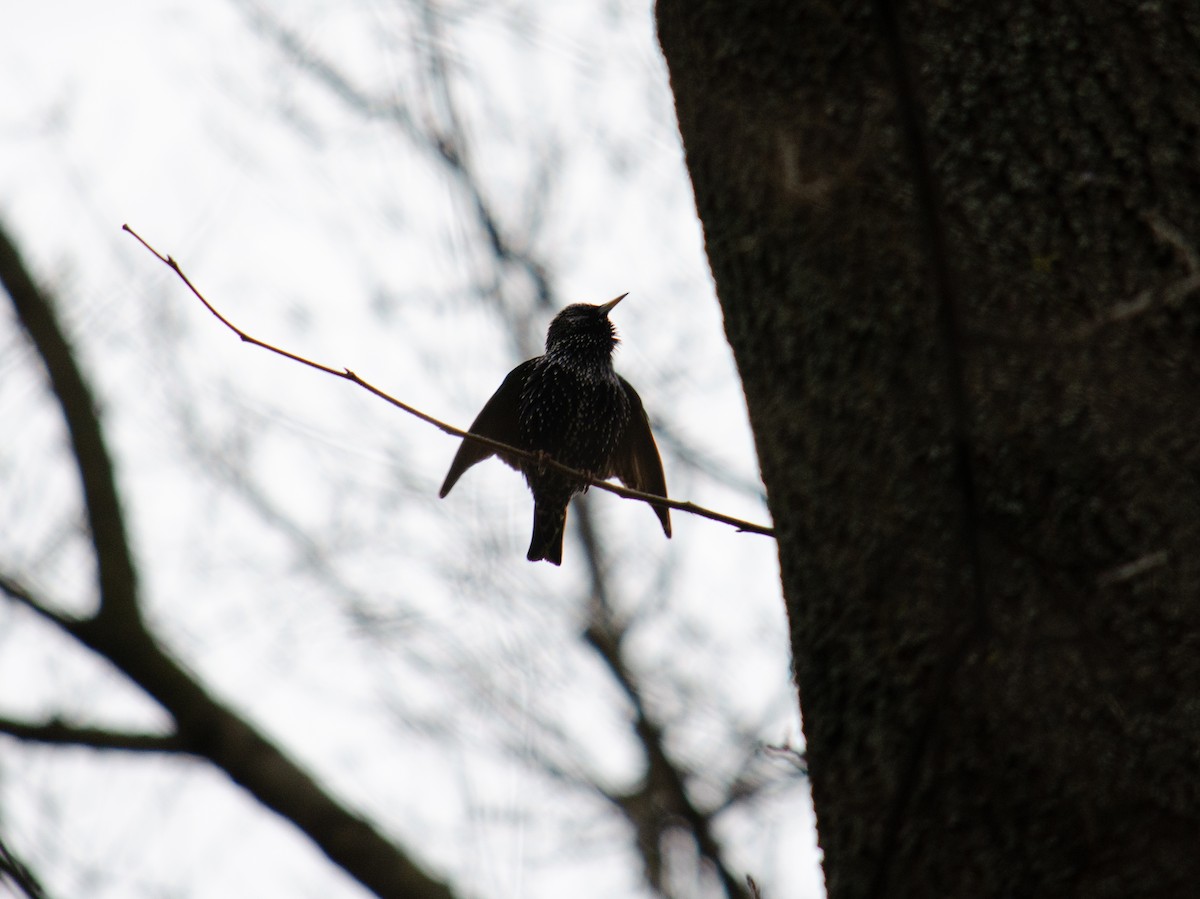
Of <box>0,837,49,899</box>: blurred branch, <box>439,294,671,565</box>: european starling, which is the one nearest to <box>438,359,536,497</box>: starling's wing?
<box>439,294,671,565</box>: european starling

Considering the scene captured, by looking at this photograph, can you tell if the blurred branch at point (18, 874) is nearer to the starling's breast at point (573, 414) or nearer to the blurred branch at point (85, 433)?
the blurred branch at point (85, 433)

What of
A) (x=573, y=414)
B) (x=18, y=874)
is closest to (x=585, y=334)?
(x=573, y=414)

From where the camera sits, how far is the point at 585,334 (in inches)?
222

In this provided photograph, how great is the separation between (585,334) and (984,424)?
177 inches

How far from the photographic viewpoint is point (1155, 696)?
1.08 meters

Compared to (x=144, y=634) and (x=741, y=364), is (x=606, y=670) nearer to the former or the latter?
(x=144, y=634)

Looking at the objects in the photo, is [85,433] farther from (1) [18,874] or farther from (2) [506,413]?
(2) [506,413]

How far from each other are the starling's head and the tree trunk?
13.7 ft

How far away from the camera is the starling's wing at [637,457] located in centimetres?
507

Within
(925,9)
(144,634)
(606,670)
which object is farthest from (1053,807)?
(606,670)

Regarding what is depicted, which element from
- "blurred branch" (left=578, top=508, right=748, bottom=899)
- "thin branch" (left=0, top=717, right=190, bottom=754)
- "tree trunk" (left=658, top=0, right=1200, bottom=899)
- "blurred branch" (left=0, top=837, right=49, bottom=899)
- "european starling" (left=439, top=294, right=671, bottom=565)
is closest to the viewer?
"tree trunk" (left=658, top=0, right=1200, bottom=899)

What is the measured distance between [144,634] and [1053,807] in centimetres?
235

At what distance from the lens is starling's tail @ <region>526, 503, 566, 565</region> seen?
5324mm

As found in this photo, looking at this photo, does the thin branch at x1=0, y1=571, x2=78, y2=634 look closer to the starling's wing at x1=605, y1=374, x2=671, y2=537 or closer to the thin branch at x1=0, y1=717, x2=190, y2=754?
the thin branch at x1=0, y1=717, x2=190, y2=754
